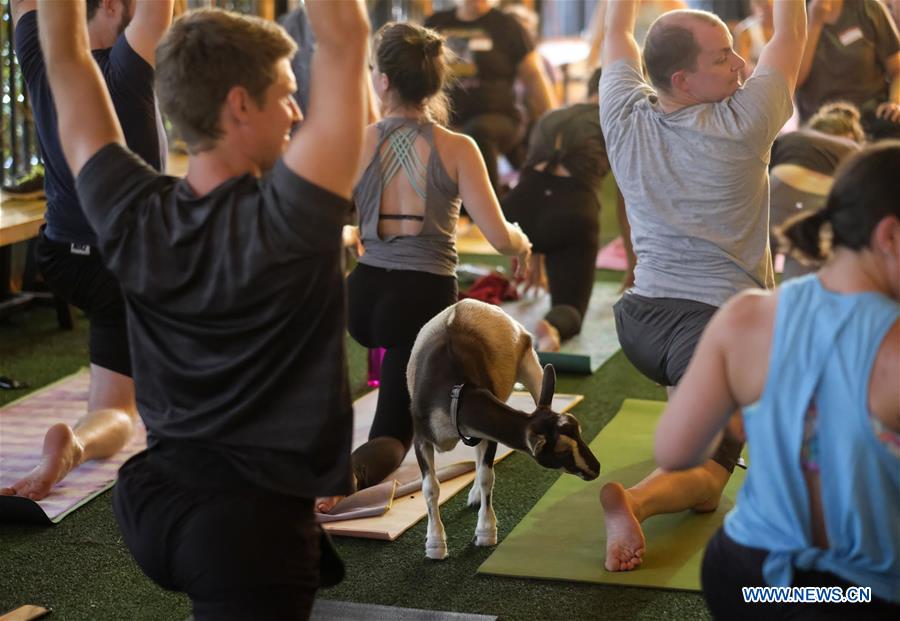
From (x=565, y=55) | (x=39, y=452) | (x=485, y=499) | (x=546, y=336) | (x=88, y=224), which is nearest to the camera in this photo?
(x=485, y=499)

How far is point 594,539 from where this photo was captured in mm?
3375

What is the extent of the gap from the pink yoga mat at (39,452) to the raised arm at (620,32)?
6.83 ft

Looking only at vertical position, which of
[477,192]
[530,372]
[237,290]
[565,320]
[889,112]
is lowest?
[565,320]

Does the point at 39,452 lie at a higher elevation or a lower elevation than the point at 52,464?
lower

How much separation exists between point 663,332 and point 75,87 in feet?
5.67

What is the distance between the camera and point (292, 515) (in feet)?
6.10

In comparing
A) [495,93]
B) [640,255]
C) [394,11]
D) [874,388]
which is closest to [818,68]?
[495,93]

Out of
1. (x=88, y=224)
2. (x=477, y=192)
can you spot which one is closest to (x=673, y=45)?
(x=477, y=192)

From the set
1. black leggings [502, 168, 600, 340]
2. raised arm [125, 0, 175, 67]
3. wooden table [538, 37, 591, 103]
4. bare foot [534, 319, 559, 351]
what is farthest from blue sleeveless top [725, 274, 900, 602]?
wooden table [538, 37, 591, 103]

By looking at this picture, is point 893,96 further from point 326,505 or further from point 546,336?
point 326,505

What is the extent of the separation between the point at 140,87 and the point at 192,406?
1.80 metres

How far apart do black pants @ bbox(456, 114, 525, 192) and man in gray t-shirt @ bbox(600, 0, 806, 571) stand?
13.9ft

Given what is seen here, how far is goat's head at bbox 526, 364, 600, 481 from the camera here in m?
2.97

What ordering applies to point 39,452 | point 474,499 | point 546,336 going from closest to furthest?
point 474,499
point 39,452
point 546,336
